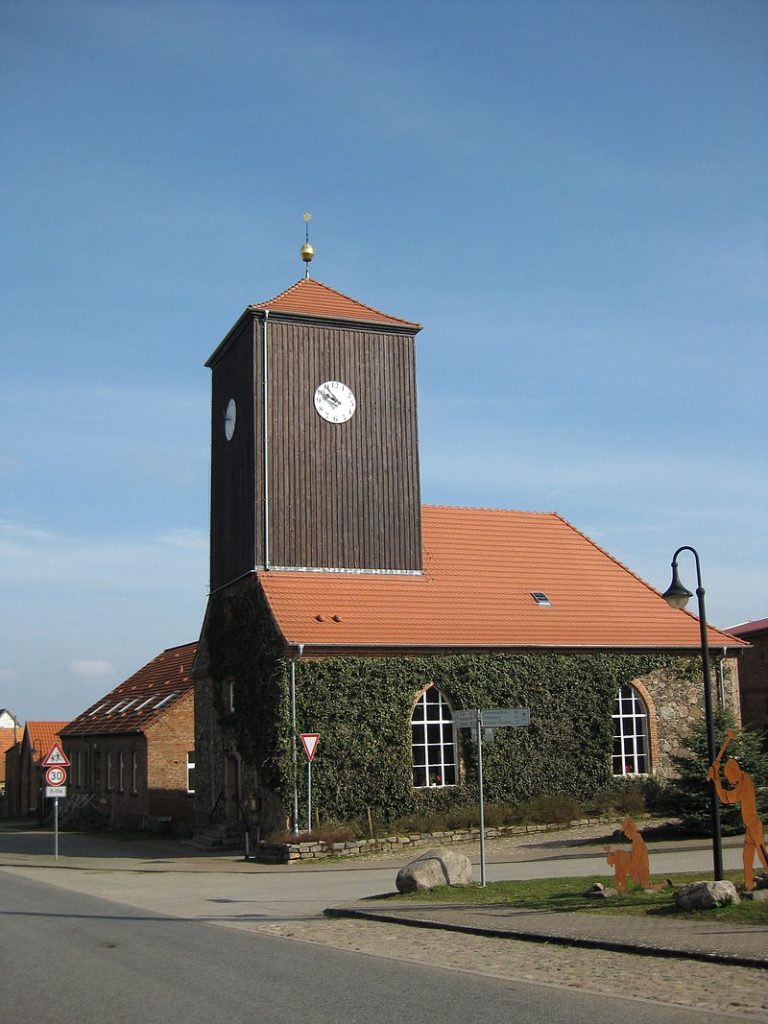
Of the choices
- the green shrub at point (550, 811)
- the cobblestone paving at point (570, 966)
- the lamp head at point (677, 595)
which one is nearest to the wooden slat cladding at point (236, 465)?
the green shrub at point (550, 811)

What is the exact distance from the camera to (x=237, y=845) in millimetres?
28203

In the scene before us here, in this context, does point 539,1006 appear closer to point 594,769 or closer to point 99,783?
point 594,769

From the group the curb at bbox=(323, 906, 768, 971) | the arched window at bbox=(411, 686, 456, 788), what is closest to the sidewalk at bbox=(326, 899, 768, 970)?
the curb at bbox=(323, 906, 768, 971)

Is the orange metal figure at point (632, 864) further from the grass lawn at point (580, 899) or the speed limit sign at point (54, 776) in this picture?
the speed limit sign at point (54, 776)

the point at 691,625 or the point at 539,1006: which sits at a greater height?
the point at 691,625

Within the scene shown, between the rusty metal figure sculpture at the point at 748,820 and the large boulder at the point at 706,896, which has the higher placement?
the rusty metal figure sculpture at the point at 748,820

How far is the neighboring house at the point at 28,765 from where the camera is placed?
6384cm

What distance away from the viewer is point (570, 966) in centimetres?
1008

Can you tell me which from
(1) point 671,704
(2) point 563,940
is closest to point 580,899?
(2) point 563,940

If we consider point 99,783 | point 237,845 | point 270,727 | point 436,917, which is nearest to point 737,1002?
point 436,917

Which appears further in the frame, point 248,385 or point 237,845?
point 248,385

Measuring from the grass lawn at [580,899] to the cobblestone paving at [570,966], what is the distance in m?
1.72

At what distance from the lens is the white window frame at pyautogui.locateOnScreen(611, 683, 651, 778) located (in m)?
29.4

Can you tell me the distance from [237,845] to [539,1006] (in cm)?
2096
